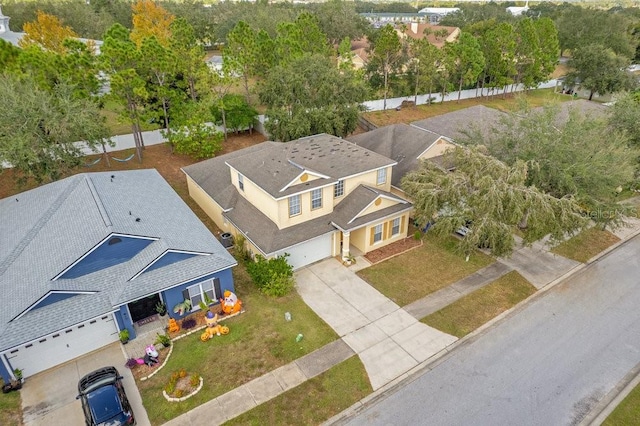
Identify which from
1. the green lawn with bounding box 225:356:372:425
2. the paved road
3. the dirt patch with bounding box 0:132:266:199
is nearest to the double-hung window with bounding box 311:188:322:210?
the green lawn with bounding box 225:356:372:425

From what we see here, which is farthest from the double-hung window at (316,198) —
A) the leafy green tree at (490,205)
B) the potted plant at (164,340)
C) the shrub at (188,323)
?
the potted plant at (164,340)

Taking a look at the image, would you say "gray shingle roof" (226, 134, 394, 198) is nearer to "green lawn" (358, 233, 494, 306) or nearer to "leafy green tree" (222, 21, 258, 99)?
"green lawn" (358, 233, 494, 306)

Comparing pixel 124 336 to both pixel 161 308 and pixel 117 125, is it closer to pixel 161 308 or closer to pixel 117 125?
pixel 161 308

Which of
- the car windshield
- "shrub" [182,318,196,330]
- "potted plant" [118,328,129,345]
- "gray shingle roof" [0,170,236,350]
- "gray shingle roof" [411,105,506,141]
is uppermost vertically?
"gray shingle roof" [411,105,506,141]

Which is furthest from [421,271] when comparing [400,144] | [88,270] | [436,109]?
[436,109]

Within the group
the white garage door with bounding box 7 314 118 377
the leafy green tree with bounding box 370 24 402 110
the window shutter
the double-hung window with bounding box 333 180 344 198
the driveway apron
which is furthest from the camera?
the leafy green tree with bounding box 370 24 402 110

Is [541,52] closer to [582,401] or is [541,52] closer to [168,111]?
[168,111]
